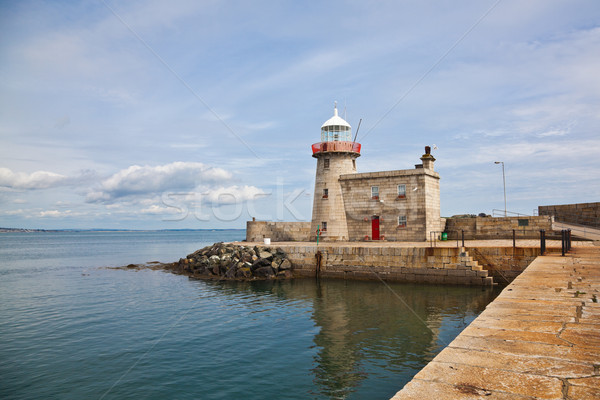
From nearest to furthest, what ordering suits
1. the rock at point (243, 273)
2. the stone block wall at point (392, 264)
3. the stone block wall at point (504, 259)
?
the stone block wall at point (504, 259) → the stone block wall at point (392, 264) → the rock at point (243, 273)

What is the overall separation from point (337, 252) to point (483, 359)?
20557 millimetres

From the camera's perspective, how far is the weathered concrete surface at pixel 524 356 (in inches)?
136

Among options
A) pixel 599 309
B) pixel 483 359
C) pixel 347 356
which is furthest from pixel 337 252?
pixel 483 359

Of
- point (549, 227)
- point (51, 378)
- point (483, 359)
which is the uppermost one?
point (549, 227)

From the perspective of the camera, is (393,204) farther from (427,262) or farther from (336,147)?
(427,262)

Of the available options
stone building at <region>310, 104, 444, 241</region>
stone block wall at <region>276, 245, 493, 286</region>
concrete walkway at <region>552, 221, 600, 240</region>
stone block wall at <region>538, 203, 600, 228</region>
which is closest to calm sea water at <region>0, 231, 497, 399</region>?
stone block wall at <region>276, 245, 493, 286</region>

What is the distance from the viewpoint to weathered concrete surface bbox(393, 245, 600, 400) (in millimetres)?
3463

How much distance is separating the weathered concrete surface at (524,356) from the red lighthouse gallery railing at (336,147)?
2403 cm

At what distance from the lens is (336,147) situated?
30.9m

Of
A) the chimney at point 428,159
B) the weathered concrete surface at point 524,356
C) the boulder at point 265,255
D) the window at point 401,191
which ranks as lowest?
the boulder at point 265,255

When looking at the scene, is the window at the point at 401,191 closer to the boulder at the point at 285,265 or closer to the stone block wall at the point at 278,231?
the boulder at the point at 285,265

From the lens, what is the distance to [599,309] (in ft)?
21.3

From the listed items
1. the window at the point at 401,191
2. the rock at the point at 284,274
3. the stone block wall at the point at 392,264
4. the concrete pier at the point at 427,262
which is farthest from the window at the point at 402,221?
the rock at the point at 284,274

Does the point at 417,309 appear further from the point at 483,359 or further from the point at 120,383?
the point at 483,359
